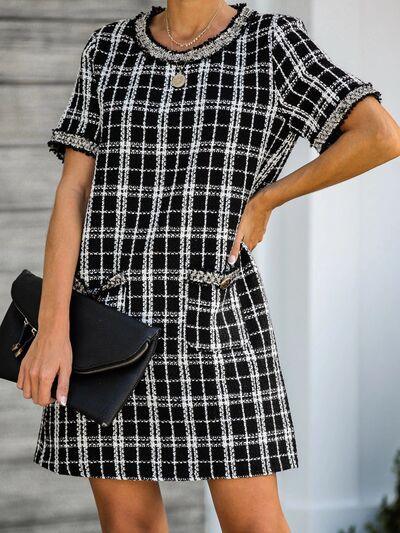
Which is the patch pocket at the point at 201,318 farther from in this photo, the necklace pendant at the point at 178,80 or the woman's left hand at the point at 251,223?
the necklace pendant at the point at 178,80

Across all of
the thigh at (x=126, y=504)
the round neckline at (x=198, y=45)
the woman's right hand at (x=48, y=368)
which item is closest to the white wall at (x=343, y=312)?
the round neckline at (x=198, y=45)

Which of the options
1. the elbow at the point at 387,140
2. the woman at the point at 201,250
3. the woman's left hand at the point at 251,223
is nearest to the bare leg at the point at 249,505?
the woman at the point at 201,250

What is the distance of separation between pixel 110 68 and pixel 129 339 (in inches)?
23.1

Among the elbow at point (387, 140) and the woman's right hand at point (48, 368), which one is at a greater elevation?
the elbow at point (387, 140)

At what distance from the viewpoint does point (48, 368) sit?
1957 millimetres

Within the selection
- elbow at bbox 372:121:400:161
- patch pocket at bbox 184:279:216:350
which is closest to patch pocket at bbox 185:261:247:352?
patch pocket at bbox 184:279:216:350

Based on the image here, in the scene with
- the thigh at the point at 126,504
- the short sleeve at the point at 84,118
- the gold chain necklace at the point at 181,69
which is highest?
the gold chain necklace at the point at 181,69

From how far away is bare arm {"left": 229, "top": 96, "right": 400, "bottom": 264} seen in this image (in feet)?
6.40

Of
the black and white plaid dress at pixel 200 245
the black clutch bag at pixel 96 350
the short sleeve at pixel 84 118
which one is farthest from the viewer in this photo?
the short sleeve at pixel 84 118

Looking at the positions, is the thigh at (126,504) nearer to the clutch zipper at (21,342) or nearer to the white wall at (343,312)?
the clutch zipper at (21,342)

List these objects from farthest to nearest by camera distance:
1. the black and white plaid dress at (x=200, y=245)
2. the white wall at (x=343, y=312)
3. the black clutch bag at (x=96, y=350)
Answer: the white wall at (x=343, y=312) → the black and white plaid dress at (x=200, y=245) → the black clutch bag at (x=96, y=350)

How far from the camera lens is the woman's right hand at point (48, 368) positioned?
1.95 m

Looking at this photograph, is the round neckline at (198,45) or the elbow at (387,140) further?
the round neckline at (198,45)

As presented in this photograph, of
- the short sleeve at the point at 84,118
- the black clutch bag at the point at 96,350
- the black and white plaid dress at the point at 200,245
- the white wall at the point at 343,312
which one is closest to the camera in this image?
the black clutch bag at the point at 96,350
